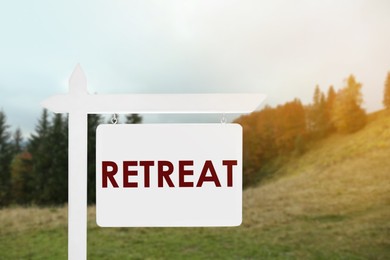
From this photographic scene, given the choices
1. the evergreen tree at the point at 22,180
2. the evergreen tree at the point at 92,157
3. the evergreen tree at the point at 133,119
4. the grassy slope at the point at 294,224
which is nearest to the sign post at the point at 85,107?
the grassy slope at the point at 294,224

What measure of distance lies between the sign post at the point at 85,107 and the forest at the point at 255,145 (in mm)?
6681

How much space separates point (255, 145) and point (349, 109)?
1952 mm

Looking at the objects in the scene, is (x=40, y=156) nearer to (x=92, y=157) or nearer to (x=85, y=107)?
(x=92, y=157)

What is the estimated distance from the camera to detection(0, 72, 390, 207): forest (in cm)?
915

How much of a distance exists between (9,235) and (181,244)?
11.4 feet

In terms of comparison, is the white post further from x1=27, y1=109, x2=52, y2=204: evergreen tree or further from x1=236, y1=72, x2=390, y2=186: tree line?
x1=27, y1=109, x2=52, y2=204: evergreen tree

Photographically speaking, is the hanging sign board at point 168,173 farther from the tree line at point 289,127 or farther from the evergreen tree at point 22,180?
the evergreen tree at point 22,180

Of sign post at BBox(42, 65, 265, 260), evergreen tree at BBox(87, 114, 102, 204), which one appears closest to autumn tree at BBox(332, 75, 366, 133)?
evergreen tree at BBox(87, 114, 102, 204)

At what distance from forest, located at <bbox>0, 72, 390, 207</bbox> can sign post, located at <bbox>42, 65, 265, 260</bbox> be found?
6.68 meters

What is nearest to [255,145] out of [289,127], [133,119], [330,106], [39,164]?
[289,127]

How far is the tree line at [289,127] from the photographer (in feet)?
29.7

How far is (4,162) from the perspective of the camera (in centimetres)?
973

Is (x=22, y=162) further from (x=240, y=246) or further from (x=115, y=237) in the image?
(x=240, y=246)

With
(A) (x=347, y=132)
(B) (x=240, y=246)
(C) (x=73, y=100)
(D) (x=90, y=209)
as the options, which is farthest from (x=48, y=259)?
(C) (x=73, y=100)
